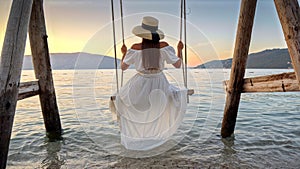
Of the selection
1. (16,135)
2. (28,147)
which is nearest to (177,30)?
(28,147)

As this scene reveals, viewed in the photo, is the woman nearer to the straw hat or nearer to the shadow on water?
the straw hat

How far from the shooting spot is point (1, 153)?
2168 millimetres

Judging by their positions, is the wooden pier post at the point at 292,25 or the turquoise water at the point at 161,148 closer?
the wooden pier post at the point at 292,25

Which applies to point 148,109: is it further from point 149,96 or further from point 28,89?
point 28,89

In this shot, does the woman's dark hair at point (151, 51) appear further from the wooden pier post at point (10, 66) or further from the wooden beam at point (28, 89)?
the wooden beam at point (28, 89)

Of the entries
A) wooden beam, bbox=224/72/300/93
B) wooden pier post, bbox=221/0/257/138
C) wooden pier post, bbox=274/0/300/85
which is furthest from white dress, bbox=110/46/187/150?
wooden pier post, bbox=274/0/300/85

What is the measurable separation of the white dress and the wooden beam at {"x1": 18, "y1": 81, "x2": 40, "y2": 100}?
1.29 m

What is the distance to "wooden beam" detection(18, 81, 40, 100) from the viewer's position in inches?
133

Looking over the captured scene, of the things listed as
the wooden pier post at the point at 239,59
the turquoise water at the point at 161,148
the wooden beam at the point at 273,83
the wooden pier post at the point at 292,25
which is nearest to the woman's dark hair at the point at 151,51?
the turquoise water at the point at 161,148

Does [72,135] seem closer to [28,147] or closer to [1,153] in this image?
[28,147]

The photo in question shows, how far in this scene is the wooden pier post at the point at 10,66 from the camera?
2160 millimetres

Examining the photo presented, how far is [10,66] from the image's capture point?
2172 mm

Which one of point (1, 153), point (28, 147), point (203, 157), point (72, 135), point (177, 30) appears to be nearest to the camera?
point (1, 153)

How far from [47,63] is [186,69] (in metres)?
2.19
